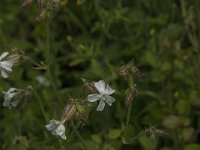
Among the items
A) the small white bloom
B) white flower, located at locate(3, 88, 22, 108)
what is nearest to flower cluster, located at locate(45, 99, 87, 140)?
white flower, located at locate(3, 88, 22, 108)

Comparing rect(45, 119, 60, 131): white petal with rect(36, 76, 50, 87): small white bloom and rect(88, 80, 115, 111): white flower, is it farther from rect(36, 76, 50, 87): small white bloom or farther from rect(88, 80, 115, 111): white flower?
rect(36, 76, 50, 87): small white bloom

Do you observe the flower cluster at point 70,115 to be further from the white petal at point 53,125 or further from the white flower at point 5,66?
the white flower at point 5,66

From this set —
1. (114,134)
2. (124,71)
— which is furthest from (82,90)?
(114,134)

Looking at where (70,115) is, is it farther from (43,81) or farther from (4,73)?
(43,81)

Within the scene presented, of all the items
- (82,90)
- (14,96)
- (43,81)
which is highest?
(82,90)

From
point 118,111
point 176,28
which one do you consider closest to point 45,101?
point 118,111

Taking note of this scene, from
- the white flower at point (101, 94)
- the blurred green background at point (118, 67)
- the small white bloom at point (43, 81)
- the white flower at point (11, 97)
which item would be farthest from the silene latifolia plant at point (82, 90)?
the small white bloom at point (43, 81)

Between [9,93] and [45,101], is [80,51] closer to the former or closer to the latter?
[45,101]

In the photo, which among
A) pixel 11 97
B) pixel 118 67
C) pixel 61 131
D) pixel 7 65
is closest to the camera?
pixel 61 131
